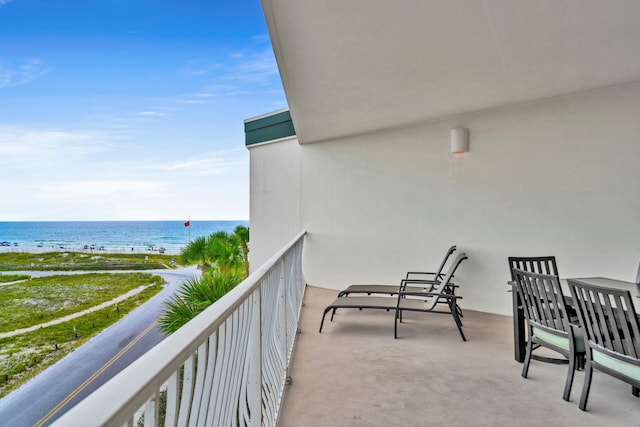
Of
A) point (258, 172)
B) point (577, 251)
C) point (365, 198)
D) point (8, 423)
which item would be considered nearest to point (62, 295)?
point (8, 423)

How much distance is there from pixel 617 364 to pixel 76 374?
53.1ft

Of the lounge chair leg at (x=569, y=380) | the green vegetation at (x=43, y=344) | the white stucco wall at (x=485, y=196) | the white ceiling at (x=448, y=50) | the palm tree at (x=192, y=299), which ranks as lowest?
the green vegetation at (x=43, y=344)

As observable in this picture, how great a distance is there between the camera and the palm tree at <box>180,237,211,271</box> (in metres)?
10.3

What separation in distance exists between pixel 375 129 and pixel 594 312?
4190 millimetres

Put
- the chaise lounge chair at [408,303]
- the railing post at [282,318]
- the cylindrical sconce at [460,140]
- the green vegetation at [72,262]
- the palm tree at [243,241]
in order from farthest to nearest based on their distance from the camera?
the green vegetation at [72,262] < the palm tree at [243,241] < the cylindrical sconce at [460,140] < the chaise lounge chair at [408,303] < the railing post at [282,318]

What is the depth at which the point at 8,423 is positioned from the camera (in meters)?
13.3

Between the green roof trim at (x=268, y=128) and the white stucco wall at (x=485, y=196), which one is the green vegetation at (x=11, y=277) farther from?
the white stucco wall at (x=485, y=196)

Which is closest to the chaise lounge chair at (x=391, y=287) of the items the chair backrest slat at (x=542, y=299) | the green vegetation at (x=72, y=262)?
the chair backrest slat at (x=542, y=299)

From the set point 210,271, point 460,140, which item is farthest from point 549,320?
point 210,271

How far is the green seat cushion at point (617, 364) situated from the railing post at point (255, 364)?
2130 millimetres

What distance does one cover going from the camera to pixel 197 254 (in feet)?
33.7

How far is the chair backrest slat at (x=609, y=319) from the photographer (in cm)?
209

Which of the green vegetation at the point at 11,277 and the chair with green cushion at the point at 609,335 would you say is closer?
the chair with green cushion at the point at 609,335

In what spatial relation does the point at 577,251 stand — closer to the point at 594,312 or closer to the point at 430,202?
the point at 430,202
